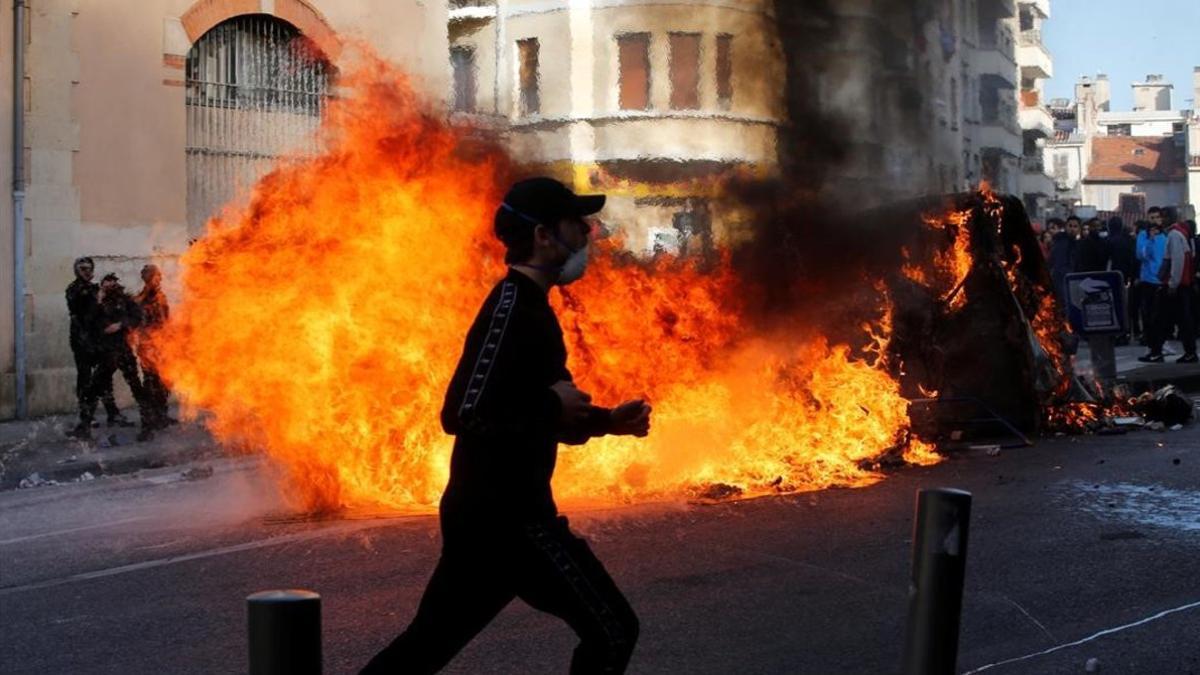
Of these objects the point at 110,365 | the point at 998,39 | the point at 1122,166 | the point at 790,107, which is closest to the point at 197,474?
the point at 110,365

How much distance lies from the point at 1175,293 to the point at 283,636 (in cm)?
1710

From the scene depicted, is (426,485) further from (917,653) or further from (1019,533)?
(917,653)

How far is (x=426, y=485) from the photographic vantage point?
8141 millimetres

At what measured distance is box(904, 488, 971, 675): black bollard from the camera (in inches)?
124

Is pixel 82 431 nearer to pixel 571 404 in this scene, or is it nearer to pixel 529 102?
pixel 529 102

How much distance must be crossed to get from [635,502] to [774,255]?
8.89 ft

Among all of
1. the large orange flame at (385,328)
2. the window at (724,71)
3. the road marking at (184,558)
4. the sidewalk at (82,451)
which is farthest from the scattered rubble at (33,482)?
the window at (724,71)

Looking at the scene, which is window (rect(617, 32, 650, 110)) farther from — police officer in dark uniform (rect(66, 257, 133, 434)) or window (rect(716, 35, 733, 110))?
police officer in dark uniform (rect(66, 257, 133, 434))

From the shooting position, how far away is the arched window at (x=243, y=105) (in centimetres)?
1644

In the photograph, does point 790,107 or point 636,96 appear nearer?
point 790,107

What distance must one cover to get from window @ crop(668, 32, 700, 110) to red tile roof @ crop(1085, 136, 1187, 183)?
6318cm

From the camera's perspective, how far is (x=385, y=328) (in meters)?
8.08

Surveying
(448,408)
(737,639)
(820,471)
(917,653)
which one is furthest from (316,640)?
(820,471)

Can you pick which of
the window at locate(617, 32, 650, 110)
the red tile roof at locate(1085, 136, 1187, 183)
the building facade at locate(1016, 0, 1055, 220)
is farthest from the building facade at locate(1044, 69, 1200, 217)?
the window at locate(617, 32, 650, 110)
